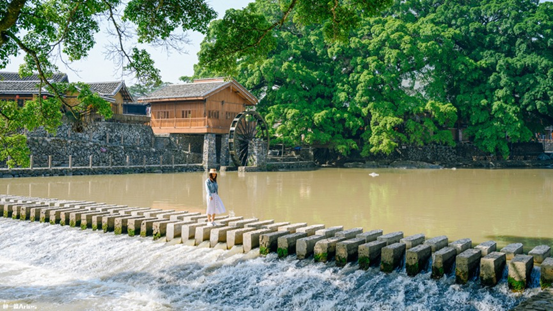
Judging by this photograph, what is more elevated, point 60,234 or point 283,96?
point 283,96

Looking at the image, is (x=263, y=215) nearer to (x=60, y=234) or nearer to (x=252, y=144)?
(x=60, y=234)

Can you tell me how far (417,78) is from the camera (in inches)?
1499

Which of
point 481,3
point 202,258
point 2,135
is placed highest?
point 481,3

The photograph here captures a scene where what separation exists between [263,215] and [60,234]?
5082 millimetres

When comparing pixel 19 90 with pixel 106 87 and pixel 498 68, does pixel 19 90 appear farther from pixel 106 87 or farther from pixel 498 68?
pixel 498 68

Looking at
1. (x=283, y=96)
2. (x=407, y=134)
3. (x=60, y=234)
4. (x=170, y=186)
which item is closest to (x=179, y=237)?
(x=60, y=234)

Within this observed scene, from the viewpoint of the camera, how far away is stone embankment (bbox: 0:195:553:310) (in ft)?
18.4

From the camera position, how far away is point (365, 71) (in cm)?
3466

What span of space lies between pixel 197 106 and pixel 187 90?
1506mm

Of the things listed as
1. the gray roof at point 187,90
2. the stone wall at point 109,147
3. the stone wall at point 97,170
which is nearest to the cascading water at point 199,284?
the stone wall at point 97,170

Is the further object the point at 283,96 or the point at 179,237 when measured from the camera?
the point at 283,96

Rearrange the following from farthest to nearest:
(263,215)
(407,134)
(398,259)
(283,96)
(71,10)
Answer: (407,134) < (283,96) < (263,215) < (71,10) < (398,259)

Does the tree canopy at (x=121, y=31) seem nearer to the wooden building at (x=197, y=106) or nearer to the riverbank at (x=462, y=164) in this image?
the wooden building at (x=197, y=106)

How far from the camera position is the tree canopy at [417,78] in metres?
34.3
